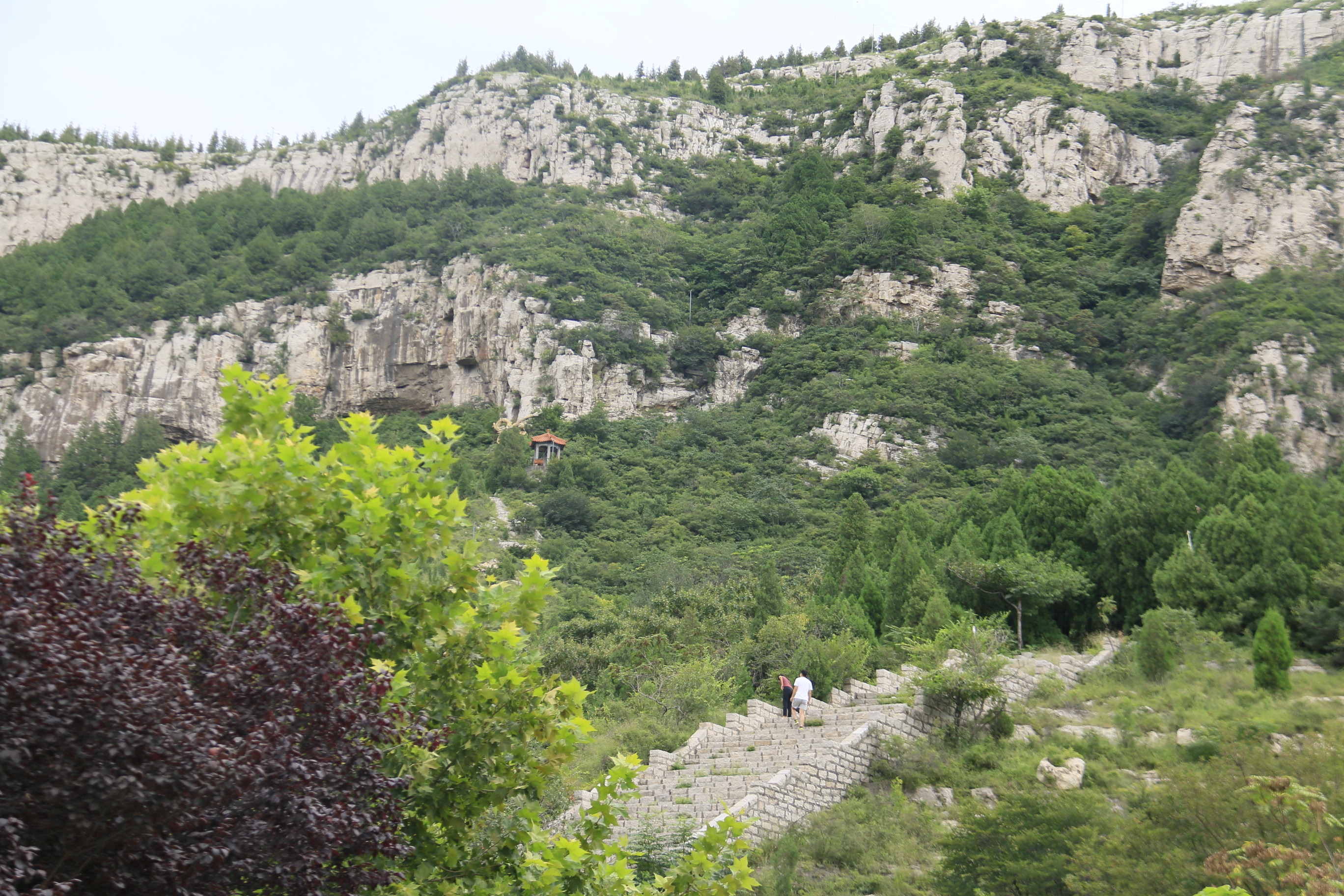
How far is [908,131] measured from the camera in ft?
259

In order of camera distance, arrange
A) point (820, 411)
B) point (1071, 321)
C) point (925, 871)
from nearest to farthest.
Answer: point (925, 871) → point (820, 411) → point (1071, 321)

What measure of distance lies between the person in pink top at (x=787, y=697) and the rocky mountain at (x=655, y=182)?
1444 inches

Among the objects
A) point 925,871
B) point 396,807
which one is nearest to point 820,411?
point 925,871

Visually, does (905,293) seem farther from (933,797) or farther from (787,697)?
(933,797)

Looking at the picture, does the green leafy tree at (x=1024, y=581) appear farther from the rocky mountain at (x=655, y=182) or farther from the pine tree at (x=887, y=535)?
the rocky mountain at (x=655, y=182)

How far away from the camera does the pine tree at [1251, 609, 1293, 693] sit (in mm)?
16906

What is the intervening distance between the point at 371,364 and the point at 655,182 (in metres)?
28.0

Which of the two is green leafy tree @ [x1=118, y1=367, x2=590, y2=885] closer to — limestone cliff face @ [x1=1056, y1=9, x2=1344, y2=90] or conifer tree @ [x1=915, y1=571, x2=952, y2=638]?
conifer tree @ [x1=915, y1=571, x2=952, y2=638]

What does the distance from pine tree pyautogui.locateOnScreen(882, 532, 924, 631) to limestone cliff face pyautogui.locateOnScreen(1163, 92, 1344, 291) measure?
43349 millimetres

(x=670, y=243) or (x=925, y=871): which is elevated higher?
(x=670, y=243)

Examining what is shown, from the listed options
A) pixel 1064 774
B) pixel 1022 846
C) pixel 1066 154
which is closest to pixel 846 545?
pixel 1064 774

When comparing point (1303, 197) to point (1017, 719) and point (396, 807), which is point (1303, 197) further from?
point (396, 807)

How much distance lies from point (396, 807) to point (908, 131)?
262 ft

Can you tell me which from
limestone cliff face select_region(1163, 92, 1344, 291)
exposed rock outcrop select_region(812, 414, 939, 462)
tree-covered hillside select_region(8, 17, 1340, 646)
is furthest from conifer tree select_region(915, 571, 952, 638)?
limestone cliff face select_region(1163, 92, 1344, 291)
